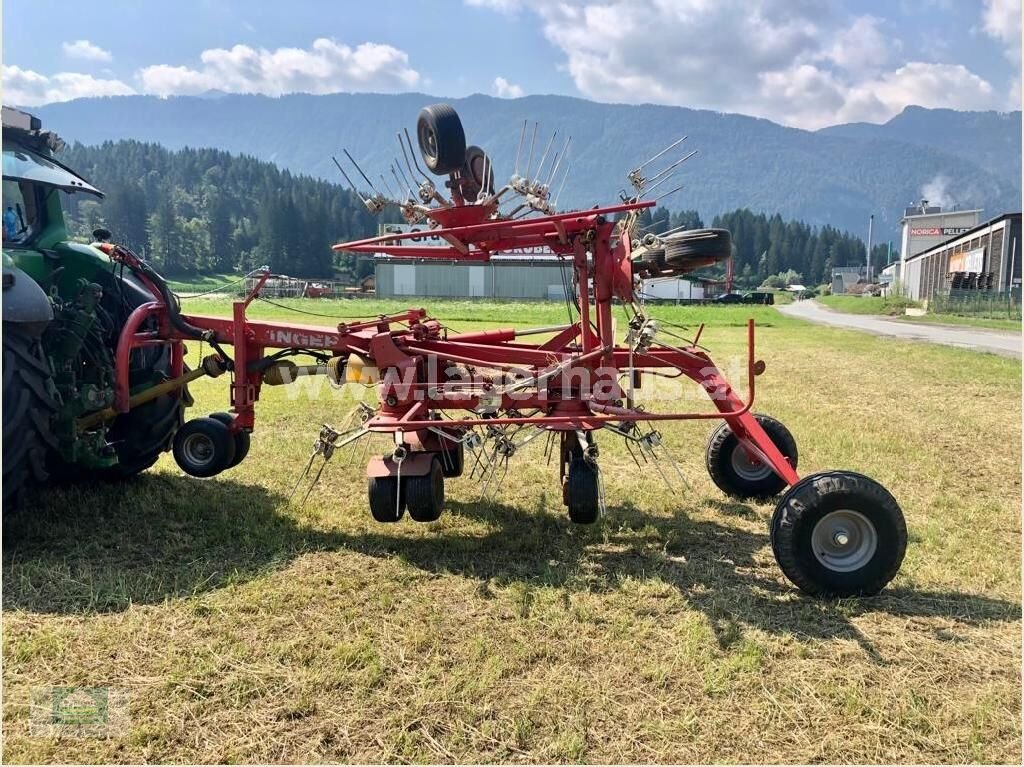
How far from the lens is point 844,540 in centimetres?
388

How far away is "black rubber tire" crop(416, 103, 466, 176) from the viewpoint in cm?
445

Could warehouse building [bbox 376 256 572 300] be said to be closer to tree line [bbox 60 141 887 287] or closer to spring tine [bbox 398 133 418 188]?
tree line [bbox 60 141 887 287]

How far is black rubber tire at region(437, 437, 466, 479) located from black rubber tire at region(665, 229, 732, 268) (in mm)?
2070

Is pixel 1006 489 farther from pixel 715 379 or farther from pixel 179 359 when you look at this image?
pixel 179 359

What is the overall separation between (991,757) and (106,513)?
17.4 ft

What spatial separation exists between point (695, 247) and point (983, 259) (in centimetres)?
5193

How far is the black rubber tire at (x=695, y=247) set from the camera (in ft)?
14.1

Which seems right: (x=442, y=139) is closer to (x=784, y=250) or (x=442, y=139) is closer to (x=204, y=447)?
(x=204, y=447)

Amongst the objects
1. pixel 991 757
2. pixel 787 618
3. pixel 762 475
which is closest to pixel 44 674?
pixel 787 618

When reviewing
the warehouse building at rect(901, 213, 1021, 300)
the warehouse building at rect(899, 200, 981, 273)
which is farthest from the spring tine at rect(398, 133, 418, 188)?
the warehouse building at rect(899, 200, 981, 273)

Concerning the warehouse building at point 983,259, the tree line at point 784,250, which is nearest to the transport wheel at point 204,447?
the warehouse building at point 983,259

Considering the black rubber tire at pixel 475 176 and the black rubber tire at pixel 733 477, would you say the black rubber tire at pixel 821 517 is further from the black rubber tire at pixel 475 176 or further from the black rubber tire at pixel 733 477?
the black rubber tire at pixel 475 176

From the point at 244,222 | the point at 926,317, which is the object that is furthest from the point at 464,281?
the point at 244,222

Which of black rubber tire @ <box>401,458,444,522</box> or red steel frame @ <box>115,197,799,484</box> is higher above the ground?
red steel frame @ <box>115,197,799,484</box>
